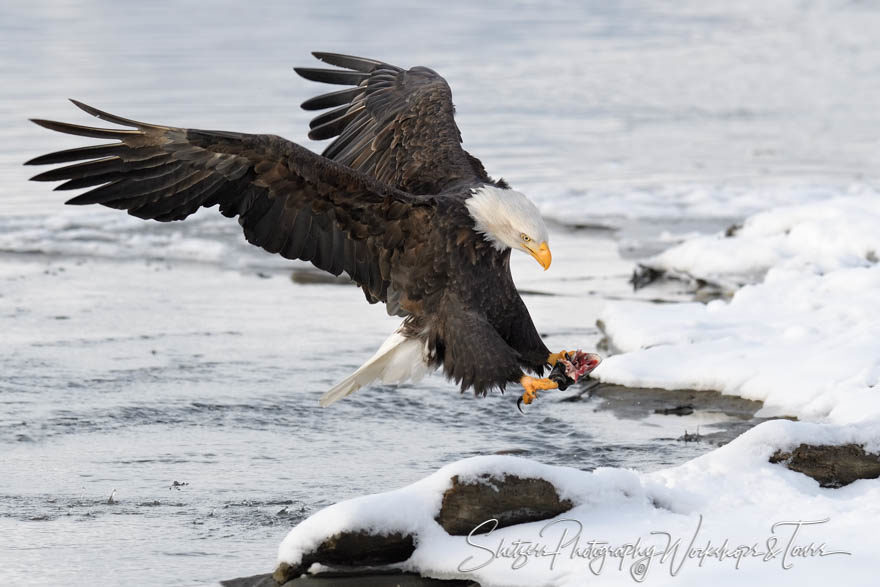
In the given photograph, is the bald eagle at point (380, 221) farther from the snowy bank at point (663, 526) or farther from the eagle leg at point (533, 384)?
the snowy bank at point (663, 526)

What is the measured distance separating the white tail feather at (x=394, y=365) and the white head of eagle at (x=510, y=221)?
576 mm

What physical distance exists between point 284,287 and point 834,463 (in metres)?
4.24

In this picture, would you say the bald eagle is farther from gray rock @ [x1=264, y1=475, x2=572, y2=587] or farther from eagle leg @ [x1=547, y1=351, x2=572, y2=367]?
gray rock @ [x1=264, y1=475, x2=572, y2=587]

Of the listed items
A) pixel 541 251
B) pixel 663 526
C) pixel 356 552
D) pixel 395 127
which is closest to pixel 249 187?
pixel 541 251

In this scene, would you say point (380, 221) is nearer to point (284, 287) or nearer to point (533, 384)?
point (533, 384)

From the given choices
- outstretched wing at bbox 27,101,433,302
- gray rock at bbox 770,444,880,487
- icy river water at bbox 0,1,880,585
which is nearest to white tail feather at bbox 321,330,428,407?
icy river water at bbox 0,1,880,585

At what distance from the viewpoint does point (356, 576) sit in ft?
12.2

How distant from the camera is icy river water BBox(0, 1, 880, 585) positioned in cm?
446

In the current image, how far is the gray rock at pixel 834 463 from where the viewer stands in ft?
13.1

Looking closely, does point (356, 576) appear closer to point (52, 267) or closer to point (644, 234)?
point (52, 267)

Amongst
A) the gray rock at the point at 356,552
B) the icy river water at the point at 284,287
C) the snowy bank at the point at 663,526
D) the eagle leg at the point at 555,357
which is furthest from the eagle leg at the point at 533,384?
the gray rock at the point at 356,552

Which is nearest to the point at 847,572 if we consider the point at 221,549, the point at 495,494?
the point at 495,494

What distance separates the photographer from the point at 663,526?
374cm

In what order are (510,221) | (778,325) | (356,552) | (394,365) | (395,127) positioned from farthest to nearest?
(778,325), (395,127), (394,365), (510,221), (356,552)
